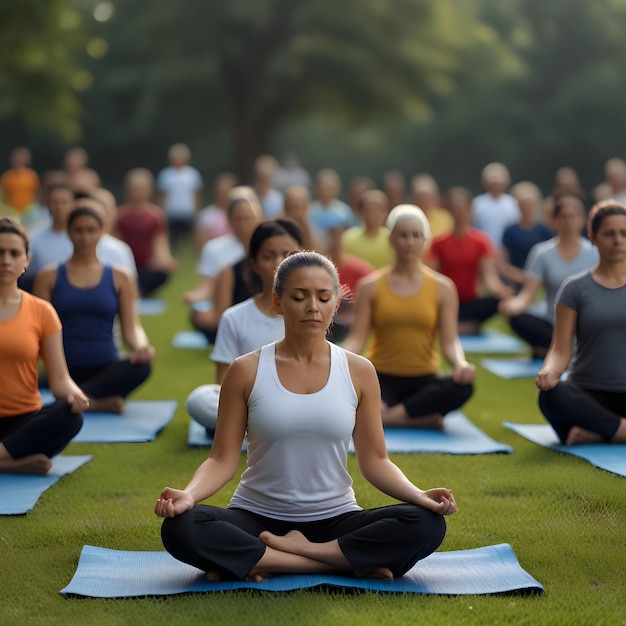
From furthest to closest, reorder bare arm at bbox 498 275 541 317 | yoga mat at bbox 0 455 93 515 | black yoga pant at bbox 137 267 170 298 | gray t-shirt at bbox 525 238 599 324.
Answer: black yoga pant at bbox 137 267 170 298
gray t-shirt at bbox 525 238 599 324
bare arm at bbox 498 275 541 317
yoga mat at bbox 0 455 93 515

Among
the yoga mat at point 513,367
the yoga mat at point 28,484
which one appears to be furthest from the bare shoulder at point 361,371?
the yoga mat at point 513,367

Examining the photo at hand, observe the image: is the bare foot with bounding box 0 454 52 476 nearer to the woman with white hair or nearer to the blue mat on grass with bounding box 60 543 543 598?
the blue mat on grass with bounding box 60 543 543 598

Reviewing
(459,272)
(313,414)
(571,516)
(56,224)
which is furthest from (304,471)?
(459,272)

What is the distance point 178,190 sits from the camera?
18.7m

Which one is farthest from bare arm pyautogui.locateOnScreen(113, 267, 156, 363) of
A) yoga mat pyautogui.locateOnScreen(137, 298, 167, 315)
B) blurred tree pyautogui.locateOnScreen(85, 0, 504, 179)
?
blurred tree pyautogui.locateOnScreen(85, 0, 504, 179)

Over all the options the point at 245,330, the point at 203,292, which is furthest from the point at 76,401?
the point at 203,292

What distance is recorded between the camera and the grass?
4.10m

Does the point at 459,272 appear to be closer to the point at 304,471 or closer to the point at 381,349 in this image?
the point at 381,349

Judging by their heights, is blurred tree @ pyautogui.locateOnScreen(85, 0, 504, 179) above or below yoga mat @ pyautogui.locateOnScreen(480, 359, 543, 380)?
above

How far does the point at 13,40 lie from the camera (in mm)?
17531

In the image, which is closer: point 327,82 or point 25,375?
point 25,375

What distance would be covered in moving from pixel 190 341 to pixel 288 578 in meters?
7.05

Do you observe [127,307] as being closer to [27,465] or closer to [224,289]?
[224,289]

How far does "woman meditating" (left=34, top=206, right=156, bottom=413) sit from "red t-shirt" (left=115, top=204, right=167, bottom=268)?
18.8ft
